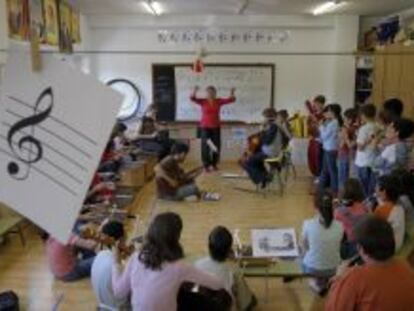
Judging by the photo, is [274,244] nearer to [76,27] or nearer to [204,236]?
[204,236]

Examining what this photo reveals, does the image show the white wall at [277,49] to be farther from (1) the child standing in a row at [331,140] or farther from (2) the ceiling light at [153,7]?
(1) the child standing in a row at [331,140]

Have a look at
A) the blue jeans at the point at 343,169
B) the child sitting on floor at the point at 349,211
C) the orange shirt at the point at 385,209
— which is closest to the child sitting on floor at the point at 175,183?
the blue jeans at the point at 343,169

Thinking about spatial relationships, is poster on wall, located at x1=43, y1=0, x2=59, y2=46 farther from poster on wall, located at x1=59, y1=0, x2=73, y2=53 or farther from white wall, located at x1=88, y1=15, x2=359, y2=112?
white wall, located at x1=88, y1=15, x2=359, y2=112

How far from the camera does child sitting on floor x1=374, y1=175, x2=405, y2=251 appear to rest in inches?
136

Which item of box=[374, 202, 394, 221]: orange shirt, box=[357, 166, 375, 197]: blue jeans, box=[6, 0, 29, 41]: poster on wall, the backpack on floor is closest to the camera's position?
box=[374, 202, 394, 221]: orange shirt

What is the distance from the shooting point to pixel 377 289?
174cm

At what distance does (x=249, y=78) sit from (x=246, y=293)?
6.09 metres

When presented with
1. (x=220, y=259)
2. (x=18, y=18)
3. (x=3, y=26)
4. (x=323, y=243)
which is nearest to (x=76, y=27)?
(x=18, y=18)

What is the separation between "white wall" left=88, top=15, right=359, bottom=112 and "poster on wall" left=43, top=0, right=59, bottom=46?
217 centimetres

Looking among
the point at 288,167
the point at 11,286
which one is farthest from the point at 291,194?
the point at 11,286

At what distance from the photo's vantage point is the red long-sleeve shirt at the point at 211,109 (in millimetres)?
8320

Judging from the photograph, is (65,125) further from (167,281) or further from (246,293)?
(246,293)

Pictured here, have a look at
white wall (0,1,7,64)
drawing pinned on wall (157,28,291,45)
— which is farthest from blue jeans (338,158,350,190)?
white wall (0,1,7,64)

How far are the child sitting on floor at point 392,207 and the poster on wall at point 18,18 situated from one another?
4.03 metres
